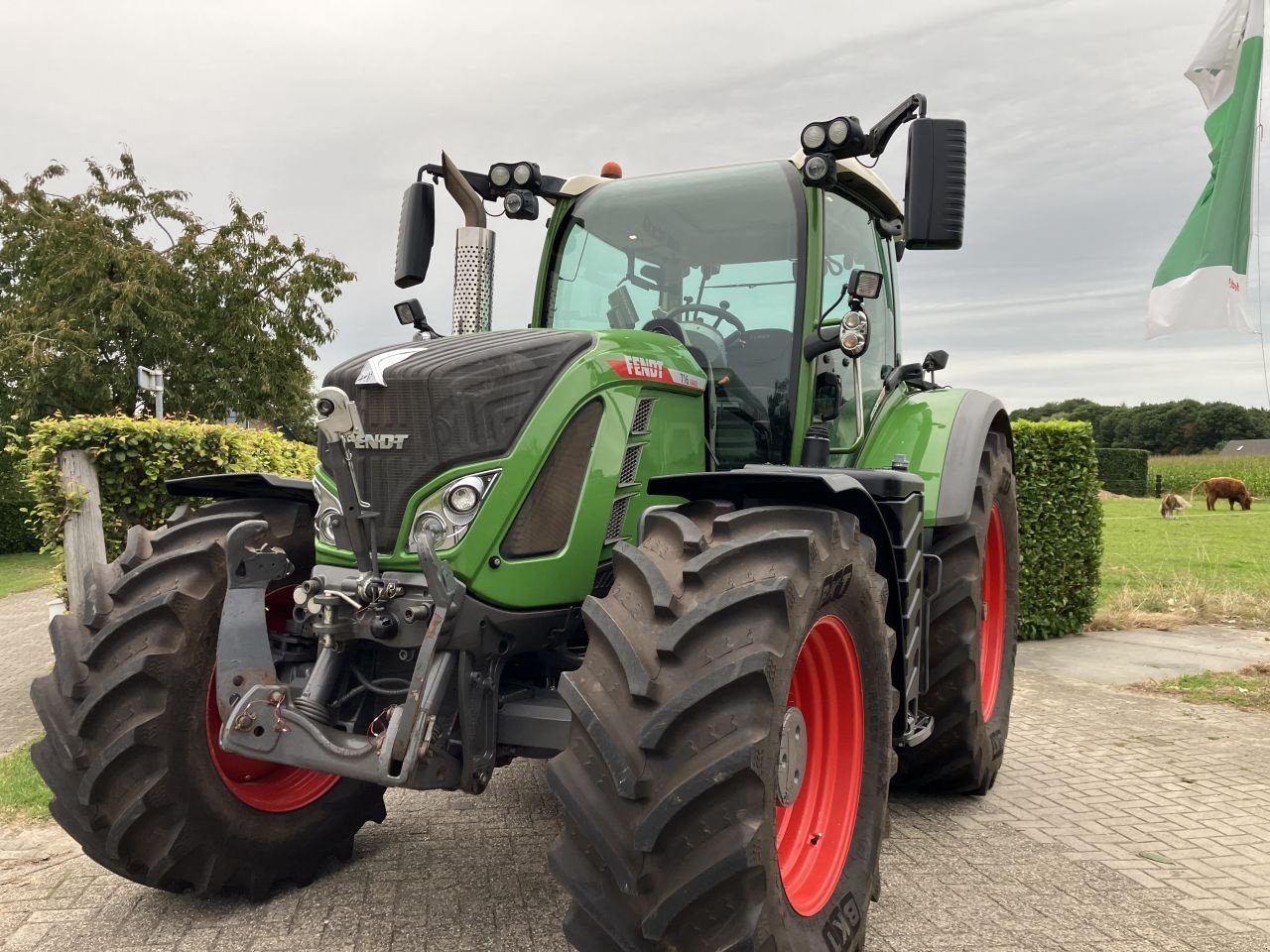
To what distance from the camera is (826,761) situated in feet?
9.56

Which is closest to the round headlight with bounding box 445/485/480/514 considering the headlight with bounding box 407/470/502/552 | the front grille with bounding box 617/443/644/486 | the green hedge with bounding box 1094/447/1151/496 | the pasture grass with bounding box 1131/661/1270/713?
the headlight with bounding box 407/470/502/552

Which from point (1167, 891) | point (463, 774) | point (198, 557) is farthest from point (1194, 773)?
point (198, 557)

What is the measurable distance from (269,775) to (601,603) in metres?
1.69

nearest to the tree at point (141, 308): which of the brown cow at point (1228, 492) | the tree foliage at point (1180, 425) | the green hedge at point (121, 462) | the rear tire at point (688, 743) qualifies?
the green hedge at point (121, 462)

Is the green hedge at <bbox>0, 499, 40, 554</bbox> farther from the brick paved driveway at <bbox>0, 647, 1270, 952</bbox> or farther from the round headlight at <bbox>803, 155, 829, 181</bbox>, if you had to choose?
the round headlight at <bbox>803, 155, 829, 181</bbox>

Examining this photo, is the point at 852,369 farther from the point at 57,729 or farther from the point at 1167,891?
the point at 57,729

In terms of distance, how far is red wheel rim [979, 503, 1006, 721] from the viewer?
194 inches

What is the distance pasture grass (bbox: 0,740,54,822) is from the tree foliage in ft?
202

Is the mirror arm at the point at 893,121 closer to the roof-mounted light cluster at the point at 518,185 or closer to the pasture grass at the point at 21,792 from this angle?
the roof-mounted light cluster at the point at 518,185

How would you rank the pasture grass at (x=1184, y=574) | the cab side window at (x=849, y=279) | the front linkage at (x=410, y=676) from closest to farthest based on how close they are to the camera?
1. the front linkage at (x=410, y=676)
2. the cab side window at (x=849, y=279)
3. the pasture grass at (x=1184, y=574)

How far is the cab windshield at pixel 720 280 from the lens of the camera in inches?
145

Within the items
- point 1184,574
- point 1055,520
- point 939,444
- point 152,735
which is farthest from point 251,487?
point 1184,574

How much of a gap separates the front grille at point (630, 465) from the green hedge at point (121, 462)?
162 inches

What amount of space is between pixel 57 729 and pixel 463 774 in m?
1.30
